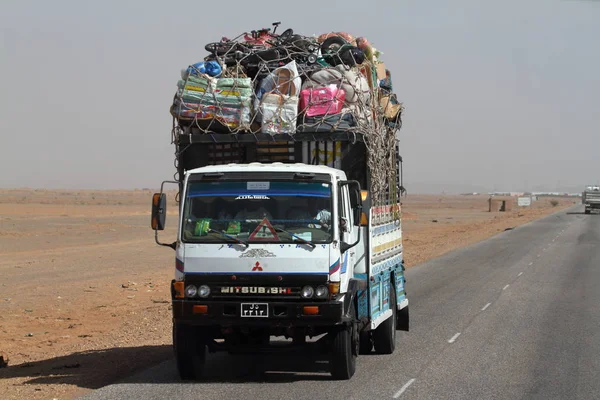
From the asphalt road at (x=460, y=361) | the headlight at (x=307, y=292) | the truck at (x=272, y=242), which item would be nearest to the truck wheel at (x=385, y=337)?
the asphalt road at (x=460, y=361)

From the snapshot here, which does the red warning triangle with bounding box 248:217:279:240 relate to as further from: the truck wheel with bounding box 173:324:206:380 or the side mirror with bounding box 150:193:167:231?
the truck wheel with bounding box 173:324:206:380

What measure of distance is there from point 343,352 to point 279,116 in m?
3.13

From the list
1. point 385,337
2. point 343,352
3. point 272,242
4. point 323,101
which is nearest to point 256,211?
point 272,242

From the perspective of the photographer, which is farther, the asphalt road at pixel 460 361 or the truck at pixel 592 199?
the truck at pixel 592 199

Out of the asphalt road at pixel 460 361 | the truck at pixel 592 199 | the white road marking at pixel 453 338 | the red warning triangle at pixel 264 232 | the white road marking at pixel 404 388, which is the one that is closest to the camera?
the white road marking at pixel 404 388

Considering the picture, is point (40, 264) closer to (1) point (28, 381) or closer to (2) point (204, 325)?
(1) point (28, 381)

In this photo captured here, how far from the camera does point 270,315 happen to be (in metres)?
10.3

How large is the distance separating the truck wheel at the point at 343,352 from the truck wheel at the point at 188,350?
151 cm

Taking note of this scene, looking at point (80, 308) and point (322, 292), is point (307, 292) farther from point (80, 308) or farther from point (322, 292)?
point (80, 308)

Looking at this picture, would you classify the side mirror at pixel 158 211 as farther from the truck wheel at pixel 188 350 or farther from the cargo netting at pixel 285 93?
the cargo netting at pixel 285 93

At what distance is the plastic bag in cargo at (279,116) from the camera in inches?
469

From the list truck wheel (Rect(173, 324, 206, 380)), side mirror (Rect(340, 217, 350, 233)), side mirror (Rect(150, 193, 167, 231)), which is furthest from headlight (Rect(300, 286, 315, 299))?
side mirror (Rect(150, 193, 167, 231))

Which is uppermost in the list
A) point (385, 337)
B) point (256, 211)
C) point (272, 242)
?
point (256, 211)

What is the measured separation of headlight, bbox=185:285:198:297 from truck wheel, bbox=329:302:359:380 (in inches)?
64.0
